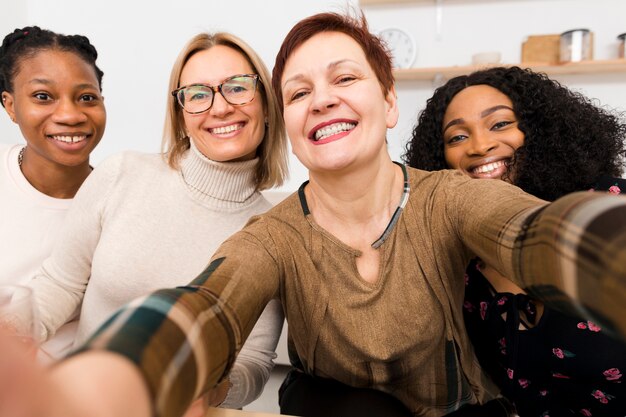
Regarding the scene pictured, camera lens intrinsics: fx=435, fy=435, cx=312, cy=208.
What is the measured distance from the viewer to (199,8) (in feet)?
9.66

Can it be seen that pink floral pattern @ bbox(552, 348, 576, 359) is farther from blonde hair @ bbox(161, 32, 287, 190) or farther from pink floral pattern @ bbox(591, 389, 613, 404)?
blonde hair @ bbox(161, 32, 287, 190)

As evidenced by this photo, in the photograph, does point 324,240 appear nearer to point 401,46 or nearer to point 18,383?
point 18,383

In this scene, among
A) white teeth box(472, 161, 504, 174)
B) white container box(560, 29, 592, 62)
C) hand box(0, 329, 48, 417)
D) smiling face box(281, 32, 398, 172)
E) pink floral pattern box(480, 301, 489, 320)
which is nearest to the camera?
hand box(0, 329, 48, 417)

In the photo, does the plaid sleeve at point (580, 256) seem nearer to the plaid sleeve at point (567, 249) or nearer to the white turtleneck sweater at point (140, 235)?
the plaid sleeve at point (567, 249)

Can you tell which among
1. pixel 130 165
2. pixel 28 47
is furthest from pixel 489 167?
pixel 28 47

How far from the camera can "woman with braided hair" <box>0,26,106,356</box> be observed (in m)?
1.45

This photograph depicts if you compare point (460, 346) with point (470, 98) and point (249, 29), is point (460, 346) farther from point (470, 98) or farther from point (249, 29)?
point (249, 29)

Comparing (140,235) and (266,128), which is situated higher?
(266,128)

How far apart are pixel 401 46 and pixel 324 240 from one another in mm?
2198

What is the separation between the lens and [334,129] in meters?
0.91

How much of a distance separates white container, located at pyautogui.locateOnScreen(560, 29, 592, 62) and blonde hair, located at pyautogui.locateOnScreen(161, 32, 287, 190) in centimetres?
188

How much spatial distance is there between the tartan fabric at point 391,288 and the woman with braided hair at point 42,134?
0.96 m

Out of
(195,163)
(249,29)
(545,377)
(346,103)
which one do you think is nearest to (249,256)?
(346,103)

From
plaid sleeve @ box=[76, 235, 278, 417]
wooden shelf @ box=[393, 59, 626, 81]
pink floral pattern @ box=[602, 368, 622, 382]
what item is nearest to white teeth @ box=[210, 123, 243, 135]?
plaid sleeve @ box=[76, 235, 278, 417]
